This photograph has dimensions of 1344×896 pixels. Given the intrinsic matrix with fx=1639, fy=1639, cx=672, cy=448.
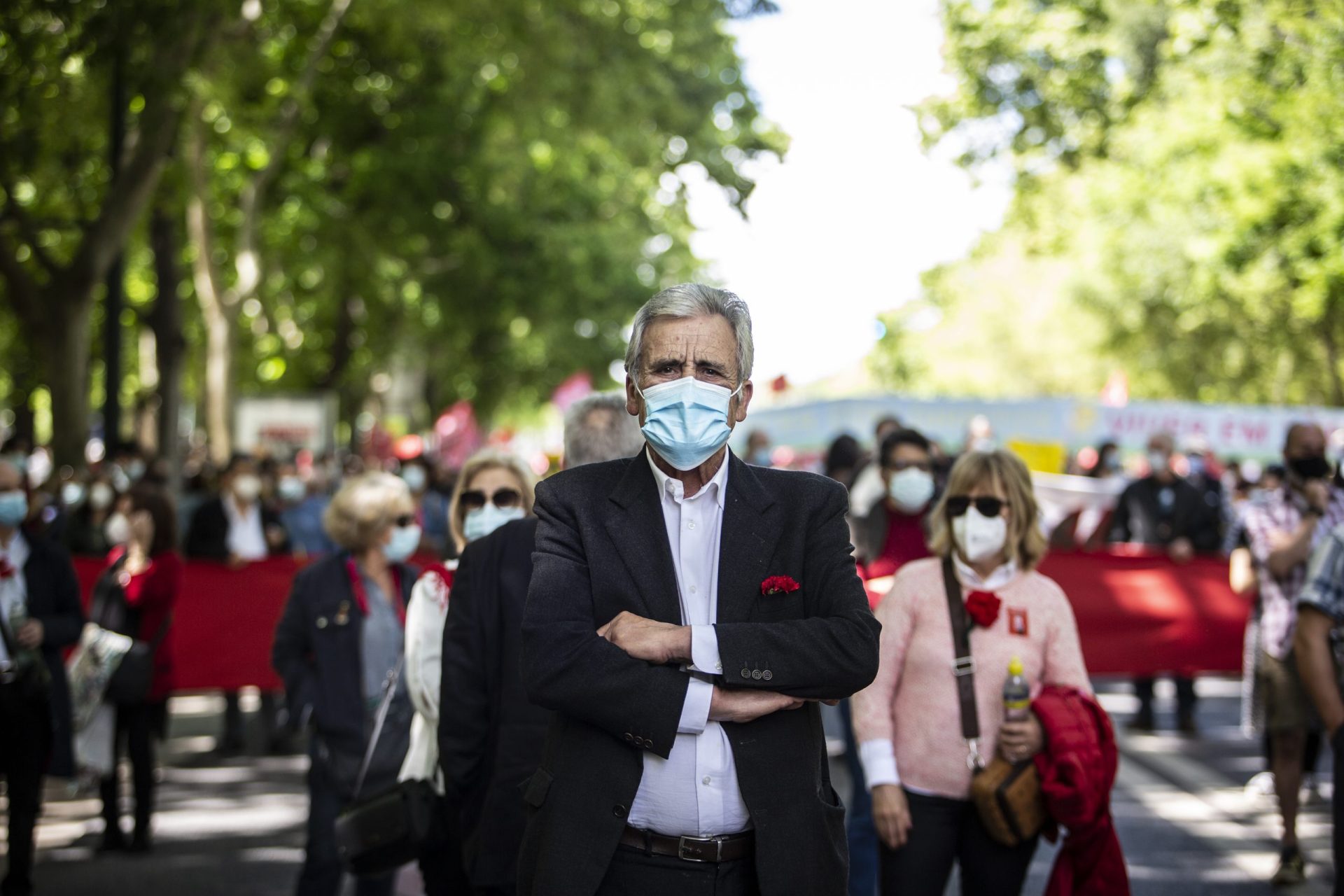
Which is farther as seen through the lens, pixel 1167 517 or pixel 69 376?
pixel 69 376

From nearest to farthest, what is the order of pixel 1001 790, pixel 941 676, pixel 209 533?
pixel 1001 790
pixel 941 676
pixel 209 533

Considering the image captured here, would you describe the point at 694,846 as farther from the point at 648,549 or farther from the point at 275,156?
the point at 275,156

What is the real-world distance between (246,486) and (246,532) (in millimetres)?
393

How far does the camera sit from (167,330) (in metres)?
21.0

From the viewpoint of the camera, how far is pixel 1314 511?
7172mm

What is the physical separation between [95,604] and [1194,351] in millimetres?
37437

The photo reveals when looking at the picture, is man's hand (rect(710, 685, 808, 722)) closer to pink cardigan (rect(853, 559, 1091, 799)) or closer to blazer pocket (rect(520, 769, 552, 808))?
blazer pocket (rect(520, 769, 552, 808))

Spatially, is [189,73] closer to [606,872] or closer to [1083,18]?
[606,872]

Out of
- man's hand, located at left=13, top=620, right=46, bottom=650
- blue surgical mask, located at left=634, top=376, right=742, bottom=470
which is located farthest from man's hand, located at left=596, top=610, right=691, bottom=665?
man's hand, located at left=13, top=620, right=46, bottom=650

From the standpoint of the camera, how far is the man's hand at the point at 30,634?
6.73m

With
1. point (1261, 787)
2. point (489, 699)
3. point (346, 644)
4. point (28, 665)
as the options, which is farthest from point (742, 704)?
point (1261, 787)

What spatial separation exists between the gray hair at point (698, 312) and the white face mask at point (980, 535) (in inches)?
76.9

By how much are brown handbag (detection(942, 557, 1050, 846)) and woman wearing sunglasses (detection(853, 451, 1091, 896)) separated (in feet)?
0.08

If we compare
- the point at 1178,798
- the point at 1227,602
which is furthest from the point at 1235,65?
the point at 1178,798
